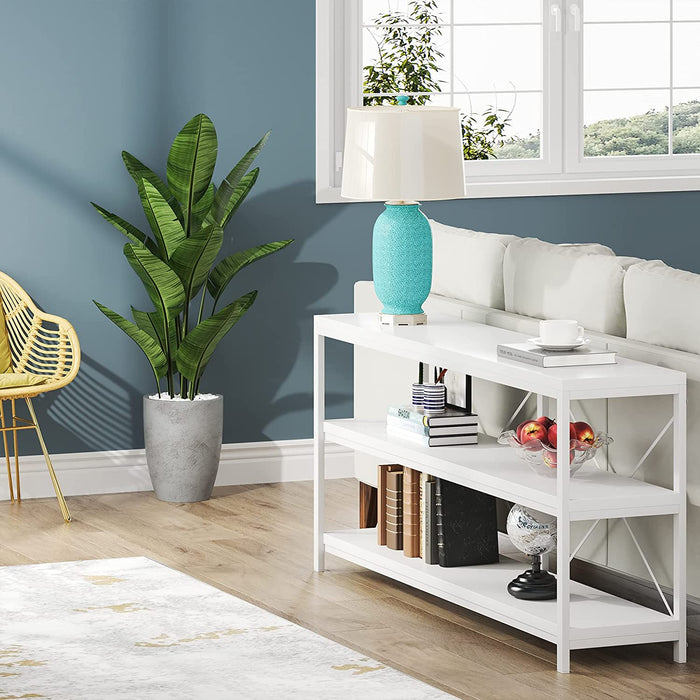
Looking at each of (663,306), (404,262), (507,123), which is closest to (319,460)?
(404,262)

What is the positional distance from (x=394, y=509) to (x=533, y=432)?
2.41ft

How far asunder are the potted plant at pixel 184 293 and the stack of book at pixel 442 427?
52.2 inches

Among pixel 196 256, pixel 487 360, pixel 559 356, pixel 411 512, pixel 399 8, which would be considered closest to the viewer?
pixel 559 356

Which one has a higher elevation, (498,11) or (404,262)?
(498,11)

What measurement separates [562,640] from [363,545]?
0.99 m

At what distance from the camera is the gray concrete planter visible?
538cm

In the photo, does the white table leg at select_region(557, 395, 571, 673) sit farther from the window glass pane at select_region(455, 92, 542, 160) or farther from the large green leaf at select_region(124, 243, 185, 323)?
the window glass pane at select_region(455, 92, 542, 160)

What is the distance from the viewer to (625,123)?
6.38m

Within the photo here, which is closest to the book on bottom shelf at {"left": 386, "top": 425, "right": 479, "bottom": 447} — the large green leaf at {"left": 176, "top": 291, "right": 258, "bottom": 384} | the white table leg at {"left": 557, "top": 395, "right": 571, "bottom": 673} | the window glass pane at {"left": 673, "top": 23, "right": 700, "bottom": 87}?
the white table leg at {"left": 557, "top": 395, "right": 571, "bottom": 673}

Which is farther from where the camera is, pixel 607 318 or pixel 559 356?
pixel 607 318

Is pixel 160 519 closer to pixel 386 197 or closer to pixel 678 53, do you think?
pixel 386 197

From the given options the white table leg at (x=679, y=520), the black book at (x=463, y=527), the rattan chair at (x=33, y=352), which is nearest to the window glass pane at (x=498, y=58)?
the rattan chair at (x=33, y=352)

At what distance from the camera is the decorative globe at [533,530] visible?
376 cm

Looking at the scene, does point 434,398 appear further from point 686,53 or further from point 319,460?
point 686,53
